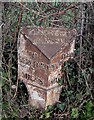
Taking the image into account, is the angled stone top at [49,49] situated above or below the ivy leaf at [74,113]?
above

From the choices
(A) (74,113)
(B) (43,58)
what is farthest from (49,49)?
(A) (74,113)

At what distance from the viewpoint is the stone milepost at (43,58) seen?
171 inches

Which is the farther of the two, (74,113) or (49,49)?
(74,113)

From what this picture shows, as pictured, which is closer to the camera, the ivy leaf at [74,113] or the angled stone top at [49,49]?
the angled stone top at [49,49]

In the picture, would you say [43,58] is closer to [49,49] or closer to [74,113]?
[49,49]

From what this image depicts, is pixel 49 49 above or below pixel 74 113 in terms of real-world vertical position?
above

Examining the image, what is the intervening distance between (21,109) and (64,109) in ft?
1.72

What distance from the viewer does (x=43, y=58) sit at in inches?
169

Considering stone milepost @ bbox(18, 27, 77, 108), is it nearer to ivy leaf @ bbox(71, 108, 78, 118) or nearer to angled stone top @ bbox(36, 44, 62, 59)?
angled stone top @ bbox(36, 44, 62, 59)

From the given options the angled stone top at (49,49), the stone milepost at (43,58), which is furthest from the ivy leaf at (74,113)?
the angled stone top at (49,49)

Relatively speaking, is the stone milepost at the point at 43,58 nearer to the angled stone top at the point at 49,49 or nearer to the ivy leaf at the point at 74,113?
the angled stone top at the point at 49,49

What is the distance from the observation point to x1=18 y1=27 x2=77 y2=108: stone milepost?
4332 mm

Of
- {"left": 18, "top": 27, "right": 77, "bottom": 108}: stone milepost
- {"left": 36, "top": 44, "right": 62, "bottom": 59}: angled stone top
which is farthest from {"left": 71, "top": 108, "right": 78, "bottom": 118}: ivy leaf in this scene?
{"left": 36, "top": 44, "right": 62, "bottom": 59}: angled stone top

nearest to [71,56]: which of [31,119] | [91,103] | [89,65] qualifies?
[89,65]
